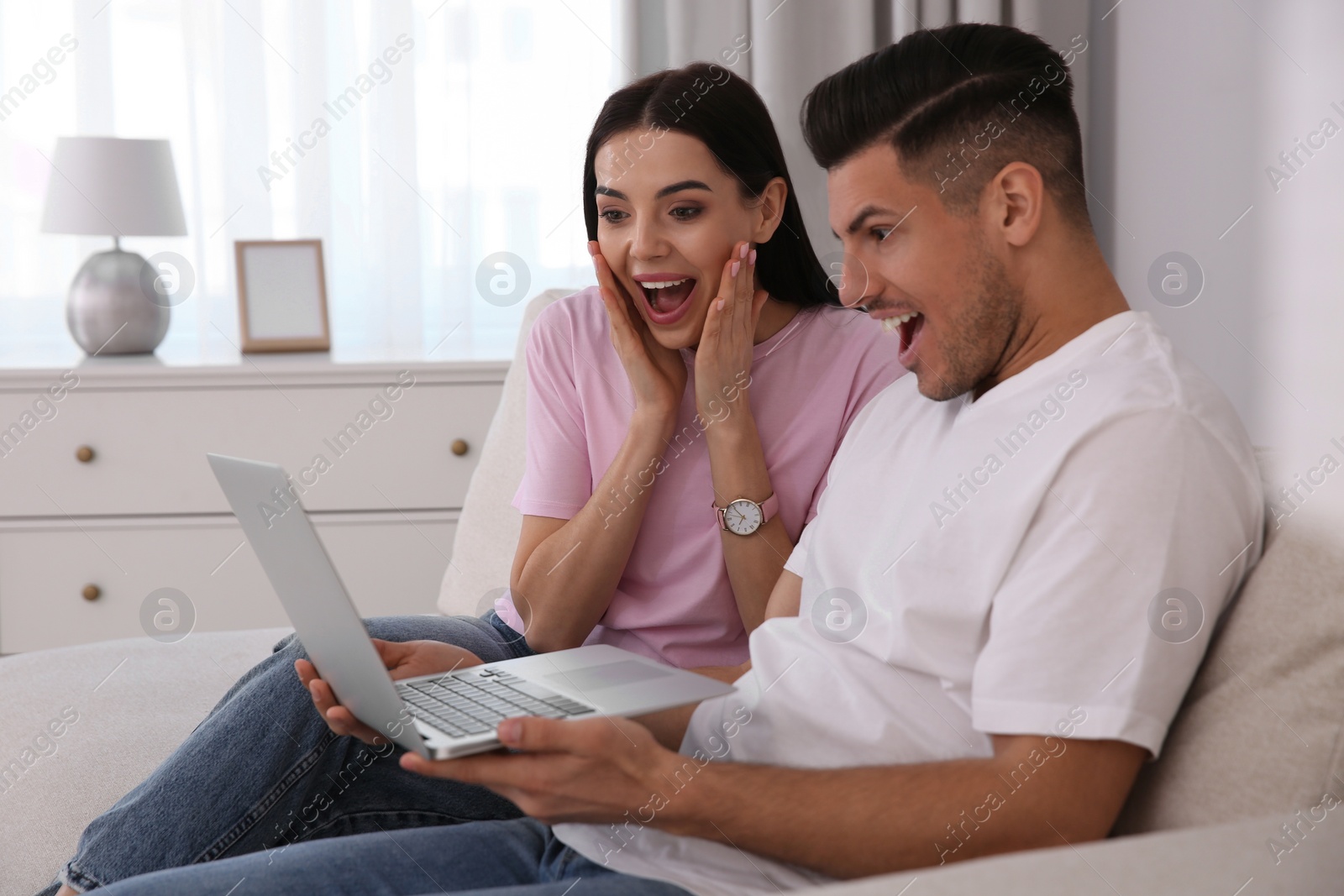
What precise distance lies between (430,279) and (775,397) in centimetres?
173

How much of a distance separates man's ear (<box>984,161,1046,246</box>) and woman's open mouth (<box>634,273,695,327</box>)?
549 millimetres

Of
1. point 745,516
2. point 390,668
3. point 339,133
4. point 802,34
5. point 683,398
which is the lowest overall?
point 390,668

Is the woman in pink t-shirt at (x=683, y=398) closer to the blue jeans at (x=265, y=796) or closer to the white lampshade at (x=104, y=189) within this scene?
the blue jeans at (x=265, y=796)

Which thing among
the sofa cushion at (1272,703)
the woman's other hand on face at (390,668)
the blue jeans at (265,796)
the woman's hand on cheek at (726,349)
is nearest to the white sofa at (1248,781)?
the sofa cushion at (1272,703)

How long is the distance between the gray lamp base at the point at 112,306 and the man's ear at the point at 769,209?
178cm

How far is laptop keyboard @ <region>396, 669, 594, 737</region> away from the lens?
92 centimetres

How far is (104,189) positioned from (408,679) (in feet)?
6.19

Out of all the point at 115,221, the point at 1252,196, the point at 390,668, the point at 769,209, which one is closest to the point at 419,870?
the point at 390,668

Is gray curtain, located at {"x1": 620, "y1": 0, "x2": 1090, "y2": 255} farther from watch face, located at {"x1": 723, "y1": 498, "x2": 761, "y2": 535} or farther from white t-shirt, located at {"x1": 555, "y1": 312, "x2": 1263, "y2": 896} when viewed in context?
white t-shirt, located at {"x1": 555, "y1": 312, "x2": 1263, "y2": 896}

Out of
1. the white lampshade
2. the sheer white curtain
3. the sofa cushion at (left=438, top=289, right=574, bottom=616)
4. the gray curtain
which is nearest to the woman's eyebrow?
the sofa cushion at (left=438, top=289, right=574, bottom=616)

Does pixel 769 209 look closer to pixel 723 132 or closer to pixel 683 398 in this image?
pixel 723 132

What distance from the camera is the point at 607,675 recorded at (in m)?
1.07

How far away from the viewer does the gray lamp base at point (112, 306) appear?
2.55m

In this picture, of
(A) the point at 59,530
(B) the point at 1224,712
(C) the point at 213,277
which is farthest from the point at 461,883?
(C) the point at 213,277
